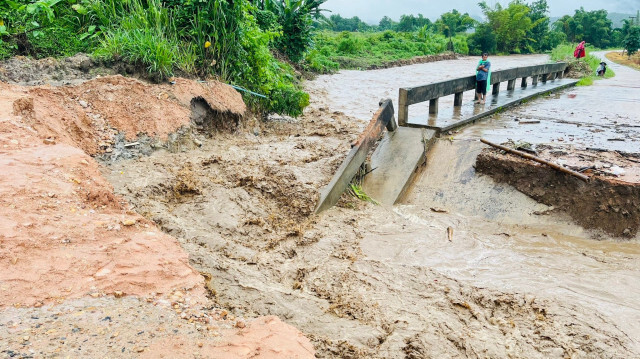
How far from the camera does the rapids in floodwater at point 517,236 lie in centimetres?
400

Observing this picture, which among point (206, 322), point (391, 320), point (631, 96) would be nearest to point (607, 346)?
point (391, 320)

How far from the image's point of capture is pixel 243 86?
27.3ft

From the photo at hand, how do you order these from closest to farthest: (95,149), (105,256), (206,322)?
(206,322), (105,256), (95,149)

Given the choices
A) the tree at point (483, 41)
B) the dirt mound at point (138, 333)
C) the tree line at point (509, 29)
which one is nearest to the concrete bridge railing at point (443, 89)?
the dirt mound at point (138, 333)

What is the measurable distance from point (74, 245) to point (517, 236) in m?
4.41

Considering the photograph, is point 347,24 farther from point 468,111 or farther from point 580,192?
point 580,192

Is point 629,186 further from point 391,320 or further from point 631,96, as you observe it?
point 631,96

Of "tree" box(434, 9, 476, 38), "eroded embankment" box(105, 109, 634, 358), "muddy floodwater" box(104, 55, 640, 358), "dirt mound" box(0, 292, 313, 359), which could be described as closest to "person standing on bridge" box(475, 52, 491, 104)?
"muddy floodwater" box(104, 55, 640, 358)

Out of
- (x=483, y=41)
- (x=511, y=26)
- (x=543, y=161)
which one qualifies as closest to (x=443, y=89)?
(x=543, y=161)

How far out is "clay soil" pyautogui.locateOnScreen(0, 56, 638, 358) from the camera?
2.44 m

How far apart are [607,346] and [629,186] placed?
8.00 ft

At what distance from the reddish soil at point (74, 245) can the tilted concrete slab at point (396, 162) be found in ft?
10.4

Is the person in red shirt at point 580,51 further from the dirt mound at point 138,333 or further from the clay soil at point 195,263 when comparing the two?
the dirt mound at point 138,333

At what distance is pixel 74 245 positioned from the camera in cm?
290
